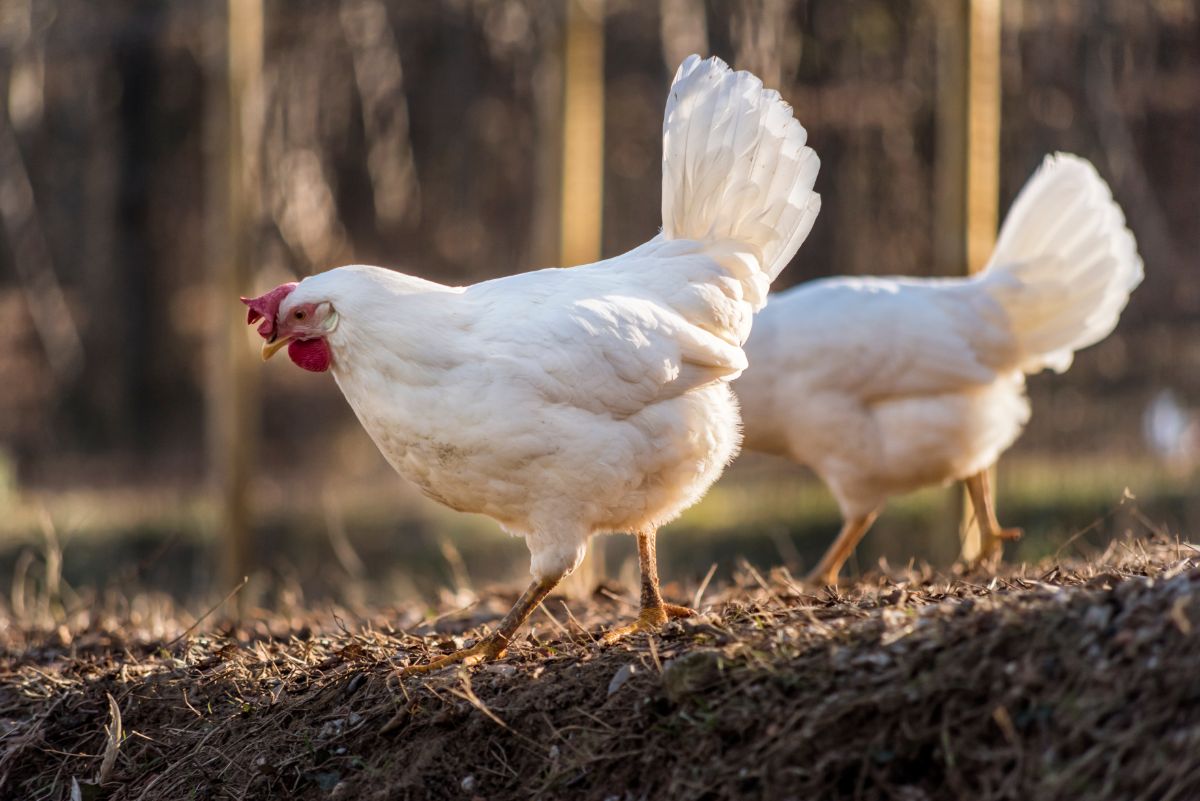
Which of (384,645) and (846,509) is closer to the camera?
(384,645)

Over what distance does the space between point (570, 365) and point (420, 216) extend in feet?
22.3

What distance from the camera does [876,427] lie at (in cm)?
586

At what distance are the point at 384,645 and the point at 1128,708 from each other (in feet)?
7.51

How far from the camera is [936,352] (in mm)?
5750

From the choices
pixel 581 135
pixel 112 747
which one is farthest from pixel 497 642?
pixel 581 135

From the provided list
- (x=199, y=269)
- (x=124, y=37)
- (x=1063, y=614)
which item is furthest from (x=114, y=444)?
(x=1063, y=614)

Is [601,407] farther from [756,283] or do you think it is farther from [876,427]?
[876,427]

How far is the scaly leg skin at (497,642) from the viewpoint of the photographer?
3.66 metres

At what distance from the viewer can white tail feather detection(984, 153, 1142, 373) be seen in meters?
5.81

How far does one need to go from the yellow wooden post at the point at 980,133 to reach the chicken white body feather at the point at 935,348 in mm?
152

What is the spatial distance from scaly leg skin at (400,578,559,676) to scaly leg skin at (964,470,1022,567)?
2563 millimetres

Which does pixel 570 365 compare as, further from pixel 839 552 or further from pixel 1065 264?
pixel 1065 264

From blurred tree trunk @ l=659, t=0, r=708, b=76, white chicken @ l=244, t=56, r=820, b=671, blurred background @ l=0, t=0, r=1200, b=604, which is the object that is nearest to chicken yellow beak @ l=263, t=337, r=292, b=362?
white chicken @ l=244, t=56, r=820, b=671

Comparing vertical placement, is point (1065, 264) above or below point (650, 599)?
above
